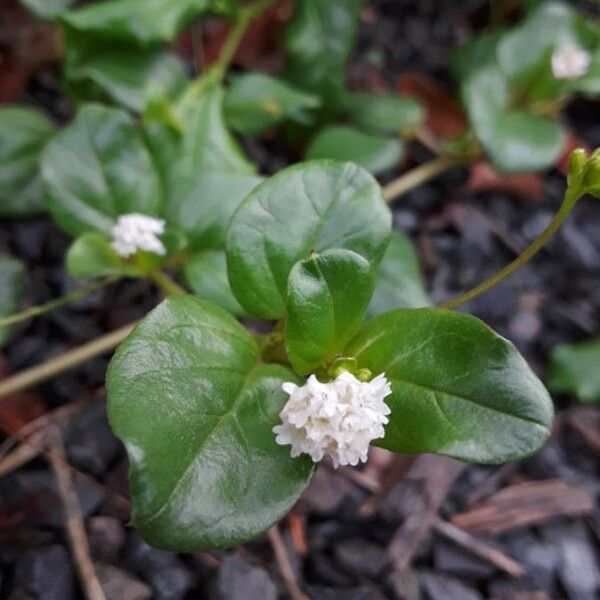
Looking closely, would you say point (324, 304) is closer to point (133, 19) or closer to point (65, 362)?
point (65, 362)

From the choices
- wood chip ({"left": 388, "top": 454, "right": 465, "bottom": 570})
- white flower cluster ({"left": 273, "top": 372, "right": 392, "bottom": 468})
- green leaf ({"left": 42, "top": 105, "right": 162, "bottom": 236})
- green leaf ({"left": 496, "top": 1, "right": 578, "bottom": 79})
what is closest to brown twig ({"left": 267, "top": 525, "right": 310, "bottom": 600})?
wood chip ({"left": 388, "top": 454, "right": 465, "bottom": 570})

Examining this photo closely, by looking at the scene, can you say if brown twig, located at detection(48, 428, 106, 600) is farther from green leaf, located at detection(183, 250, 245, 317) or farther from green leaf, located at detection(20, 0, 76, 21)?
green leaf, located at detection(20, 0, 76, 21)

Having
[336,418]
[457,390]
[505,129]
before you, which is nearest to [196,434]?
[336,418]

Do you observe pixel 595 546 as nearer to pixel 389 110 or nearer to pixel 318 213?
pixel 318 213

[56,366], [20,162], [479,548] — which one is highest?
[20,162]

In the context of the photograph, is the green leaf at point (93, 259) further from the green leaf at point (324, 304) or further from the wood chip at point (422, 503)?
the wood chip at point (422, 503)

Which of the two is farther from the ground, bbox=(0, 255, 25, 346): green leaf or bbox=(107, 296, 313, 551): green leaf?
bbox=(107, 296, 313, 551): green leaf
